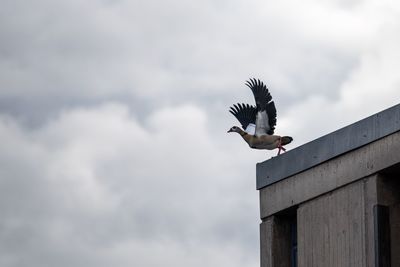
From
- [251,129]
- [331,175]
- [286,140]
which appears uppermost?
[251,129]

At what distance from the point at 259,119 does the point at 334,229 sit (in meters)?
5.56

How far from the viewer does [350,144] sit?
2366cm

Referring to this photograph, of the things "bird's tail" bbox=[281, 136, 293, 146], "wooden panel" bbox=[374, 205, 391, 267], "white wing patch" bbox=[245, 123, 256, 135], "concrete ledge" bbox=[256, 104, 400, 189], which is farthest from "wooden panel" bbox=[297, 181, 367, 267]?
"white wing patch" bbox=[245, 123, 256, 135]

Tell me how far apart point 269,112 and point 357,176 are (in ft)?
17.8

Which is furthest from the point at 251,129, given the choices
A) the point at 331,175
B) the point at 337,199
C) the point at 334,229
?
the point at 334,229

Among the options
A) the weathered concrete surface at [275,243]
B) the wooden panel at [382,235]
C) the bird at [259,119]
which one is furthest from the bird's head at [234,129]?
the wooden panel at [382,235]

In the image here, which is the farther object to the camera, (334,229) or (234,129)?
(234,129)

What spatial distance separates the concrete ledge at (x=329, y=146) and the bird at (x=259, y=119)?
6.89 feet

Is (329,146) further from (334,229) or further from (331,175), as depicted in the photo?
(334,229)

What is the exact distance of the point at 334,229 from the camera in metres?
23.5

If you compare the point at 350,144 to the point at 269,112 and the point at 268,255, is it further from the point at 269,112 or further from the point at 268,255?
the point at 269,112

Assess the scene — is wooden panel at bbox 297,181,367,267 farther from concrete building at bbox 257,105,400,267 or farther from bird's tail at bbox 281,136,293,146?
bird's tail at bbox 281,136,293,146

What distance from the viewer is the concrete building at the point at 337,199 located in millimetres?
22719

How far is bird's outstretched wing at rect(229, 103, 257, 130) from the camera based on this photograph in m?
29.1
